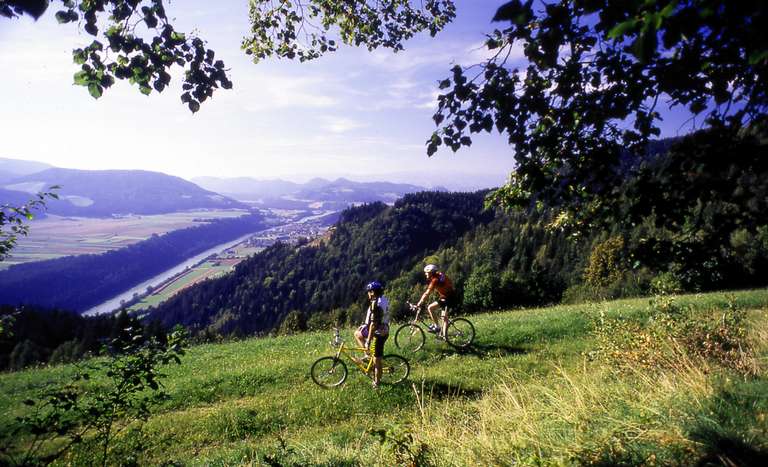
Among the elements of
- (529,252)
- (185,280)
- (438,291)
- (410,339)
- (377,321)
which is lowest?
(185,280)

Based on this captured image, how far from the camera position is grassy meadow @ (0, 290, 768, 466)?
3939 millimetres

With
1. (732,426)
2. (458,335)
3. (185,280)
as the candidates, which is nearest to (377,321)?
(458,335)

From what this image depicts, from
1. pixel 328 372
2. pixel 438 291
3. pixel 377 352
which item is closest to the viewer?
pixel 377 352

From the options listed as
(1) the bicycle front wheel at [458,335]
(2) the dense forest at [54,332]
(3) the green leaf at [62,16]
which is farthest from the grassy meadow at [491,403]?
(2) the dense forest at [54,332]

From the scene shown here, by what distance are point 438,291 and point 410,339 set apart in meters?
2.15

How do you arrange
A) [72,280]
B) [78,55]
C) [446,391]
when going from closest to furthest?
[78,55] < [446,391] < [72,280]

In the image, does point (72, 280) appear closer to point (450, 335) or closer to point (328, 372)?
point (328, 372)

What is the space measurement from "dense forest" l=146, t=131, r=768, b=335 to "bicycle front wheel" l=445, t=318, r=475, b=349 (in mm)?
4292

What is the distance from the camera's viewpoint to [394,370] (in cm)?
1102

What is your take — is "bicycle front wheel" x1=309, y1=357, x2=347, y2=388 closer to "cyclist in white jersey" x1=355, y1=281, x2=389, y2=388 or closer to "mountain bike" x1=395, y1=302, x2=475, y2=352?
"cyclist in white jersey" x1=355, y1=281, x2=389, y2=388

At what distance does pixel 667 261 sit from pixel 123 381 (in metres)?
6.15

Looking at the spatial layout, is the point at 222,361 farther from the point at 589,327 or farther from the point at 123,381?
the point at 589,327

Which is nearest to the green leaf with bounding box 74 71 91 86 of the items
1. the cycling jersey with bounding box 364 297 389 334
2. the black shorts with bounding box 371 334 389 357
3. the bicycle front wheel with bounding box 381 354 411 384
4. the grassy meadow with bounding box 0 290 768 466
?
the grassy meadow with bounding box 0 290 768 466

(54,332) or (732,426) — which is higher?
(732,426)
